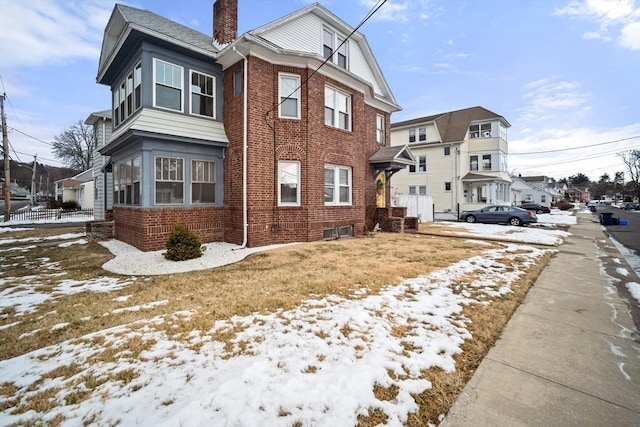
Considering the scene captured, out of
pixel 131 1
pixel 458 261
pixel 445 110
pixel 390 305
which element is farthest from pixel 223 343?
pixel 445 110

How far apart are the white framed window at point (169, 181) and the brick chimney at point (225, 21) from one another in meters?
5.52

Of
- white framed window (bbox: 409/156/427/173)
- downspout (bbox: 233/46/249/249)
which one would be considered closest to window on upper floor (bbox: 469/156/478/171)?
white framed window (bbox: 409/156/427/173)

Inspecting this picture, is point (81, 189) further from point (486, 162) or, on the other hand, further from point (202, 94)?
point (486, 162)

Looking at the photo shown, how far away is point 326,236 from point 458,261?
5.09 meters

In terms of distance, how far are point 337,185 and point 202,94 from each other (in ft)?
20.3

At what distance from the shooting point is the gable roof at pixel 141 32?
349 inches

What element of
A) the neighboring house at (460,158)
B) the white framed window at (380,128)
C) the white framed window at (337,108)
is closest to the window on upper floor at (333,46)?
the white framed window at (337,108)

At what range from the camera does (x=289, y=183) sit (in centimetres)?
1068

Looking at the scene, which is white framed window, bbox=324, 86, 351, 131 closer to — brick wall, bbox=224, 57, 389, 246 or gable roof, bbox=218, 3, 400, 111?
brick wall, bbox=224, 57, 389, 246

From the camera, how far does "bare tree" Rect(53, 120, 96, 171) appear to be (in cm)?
4803

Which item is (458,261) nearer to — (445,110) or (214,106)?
(214,106)

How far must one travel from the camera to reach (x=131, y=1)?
11688 millimetres

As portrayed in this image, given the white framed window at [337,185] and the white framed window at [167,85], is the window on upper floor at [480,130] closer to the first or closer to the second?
the white framed window at [337,185]

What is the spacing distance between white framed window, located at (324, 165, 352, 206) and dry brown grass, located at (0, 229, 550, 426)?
3.06m
